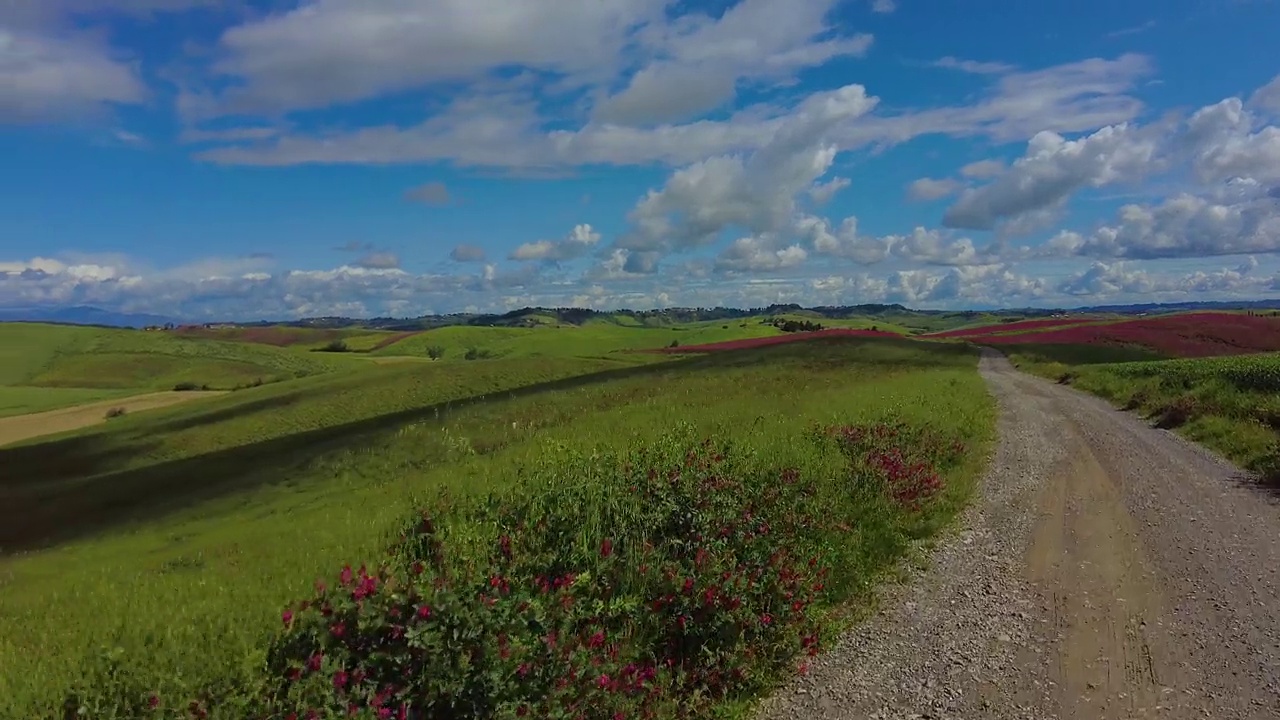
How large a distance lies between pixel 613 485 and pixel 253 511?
16119mm

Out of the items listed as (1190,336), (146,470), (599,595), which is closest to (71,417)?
(146,470)

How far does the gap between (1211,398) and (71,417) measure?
8840cm

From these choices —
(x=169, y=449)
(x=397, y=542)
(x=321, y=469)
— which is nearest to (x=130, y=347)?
(x=169, y=449)

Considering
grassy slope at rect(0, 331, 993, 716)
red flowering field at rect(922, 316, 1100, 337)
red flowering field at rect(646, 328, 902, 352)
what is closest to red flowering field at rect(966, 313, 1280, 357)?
red flowering field at rect(646, 328, 902, 352)

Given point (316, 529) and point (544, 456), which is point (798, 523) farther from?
point (316, 529)

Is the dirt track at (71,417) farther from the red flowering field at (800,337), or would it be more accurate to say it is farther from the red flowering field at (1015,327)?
the red flowering field at (1015,327)

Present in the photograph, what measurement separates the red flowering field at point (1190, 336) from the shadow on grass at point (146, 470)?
22513 millimetres

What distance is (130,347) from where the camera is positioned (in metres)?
128

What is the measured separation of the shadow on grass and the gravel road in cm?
2475

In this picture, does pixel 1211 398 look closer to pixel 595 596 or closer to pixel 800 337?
pixel 595 596

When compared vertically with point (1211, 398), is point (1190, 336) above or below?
above

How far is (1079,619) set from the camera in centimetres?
902

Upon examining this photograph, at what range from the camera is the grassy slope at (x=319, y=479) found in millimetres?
6840

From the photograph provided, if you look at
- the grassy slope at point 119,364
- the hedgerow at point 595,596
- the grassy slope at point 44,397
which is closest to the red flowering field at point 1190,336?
the hedgerow at point 595,596
